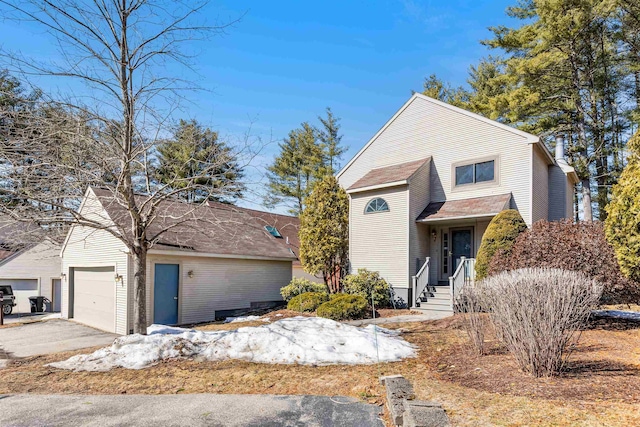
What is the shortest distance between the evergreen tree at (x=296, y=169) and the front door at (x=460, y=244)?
16.4 m

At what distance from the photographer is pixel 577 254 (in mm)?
8625

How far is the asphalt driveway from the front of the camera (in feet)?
32.3

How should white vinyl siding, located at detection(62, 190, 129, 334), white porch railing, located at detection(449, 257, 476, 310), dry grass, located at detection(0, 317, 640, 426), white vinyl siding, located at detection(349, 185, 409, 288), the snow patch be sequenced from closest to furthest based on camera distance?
dry grass, located at detection(0, 317, 640, 426) < the snow patch < white porch railing, located at detection(449, 257, 476, 310) < white vinyl siding, located at detection(62, 190, 129, 334) < white vinyl siding, located at detection(349, 185, 409, 288)

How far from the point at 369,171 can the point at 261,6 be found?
9.22m

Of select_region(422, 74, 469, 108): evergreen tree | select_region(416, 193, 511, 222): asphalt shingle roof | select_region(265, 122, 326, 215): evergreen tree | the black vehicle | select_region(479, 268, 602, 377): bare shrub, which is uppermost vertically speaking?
select_region(422, 74, 469, 108): evergreen tree

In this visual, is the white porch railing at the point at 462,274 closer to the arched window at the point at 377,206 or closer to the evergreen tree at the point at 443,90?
the arched window at the point at 377,206

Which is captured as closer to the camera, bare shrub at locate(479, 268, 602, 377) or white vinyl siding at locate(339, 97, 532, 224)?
bare shrub at locate(479, 268, 602, 377)

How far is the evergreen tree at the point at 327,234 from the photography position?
1541cm

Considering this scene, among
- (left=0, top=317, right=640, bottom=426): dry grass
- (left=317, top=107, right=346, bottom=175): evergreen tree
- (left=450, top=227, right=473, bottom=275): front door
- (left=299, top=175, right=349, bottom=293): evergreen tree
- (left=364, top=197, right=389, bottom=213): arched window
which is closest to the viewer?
(left=0, top=317, right=640, bottom=426): dry grass

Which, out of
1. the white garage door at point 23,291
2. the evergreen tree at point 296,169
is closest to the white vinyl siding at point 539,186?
the evergreen tree at point 296,169

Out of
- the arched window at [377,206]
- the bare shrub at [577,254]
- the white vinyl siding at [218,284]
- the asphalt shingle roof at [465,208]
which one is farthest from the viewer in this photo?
the arched window at [377,206]

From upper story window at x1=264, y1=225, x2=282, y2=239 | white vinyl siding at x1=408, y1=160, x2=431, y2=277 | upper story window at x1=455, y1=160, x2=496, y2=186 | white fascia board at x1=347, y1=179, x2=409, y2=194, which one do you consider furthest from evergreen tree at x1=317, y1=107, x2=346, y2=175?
upper story window at x1=455, y1=160, x2=496, y2=186

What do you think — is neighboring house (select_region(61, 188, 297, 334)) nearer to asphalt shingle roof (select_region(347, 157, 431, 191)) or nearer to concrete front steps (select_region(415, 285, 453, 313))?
asphalt shingle roof (select_region(347, 157, 431, 191))

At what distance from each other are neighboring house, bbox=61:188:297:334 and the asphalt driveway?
0.77 metres
